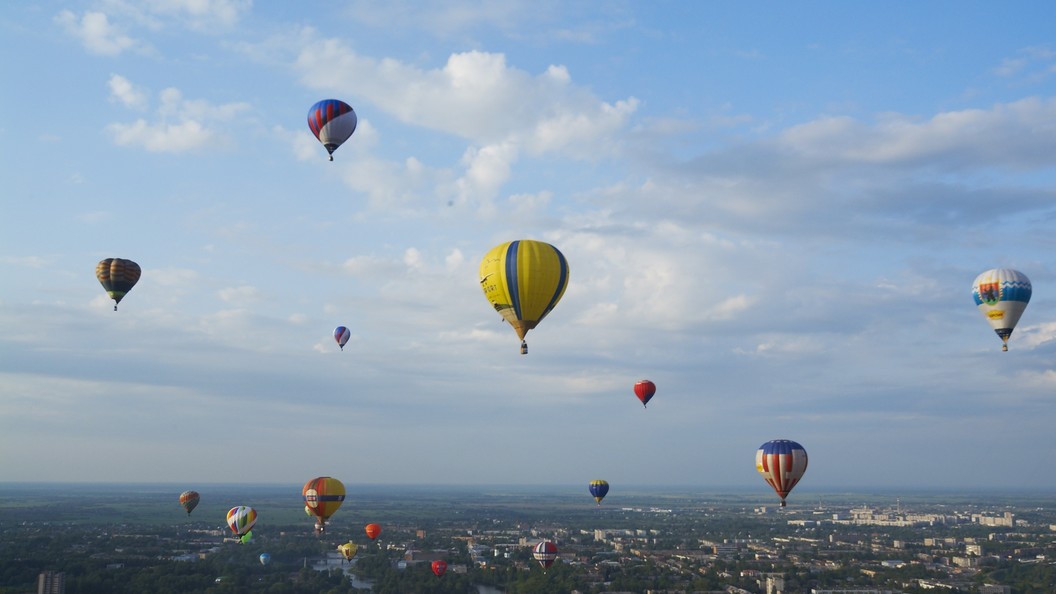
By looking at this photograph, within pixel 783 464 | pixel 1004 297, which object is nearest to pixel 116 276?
pixel 783 464

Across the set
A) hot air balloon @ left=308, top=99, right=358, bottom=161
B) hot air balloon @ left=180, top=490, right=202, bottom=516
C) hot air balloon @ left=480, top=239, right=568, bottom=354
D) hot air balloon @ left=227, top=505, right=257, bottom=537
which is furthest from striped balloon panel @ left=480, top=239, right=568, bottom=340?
hot air balloon @ left=180, top=490, right=202, bottom=516

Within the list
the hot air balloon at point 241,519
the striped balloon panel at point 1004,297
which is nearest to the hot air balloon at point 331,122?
the striped balloon panel at point 1004,297

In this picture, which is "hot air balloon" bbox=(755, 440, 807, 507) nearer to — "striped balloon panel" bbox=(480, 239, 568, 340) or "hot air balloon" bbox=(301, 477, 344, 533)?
"striped balloon panel" bbox=(480, 239, 568, 340)

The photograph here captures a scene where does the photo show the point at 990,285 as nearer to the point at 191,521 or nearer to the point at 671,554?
the point at 671,554

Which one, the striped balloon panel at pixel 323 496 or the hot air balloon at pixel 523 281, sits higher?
the hot air balloon at pixel 523 281

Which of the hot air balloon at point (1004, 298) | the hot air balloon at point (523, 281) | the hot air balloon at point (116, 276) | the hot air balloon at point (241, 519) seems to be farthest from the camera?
the hot air balloon at point (241, 519)

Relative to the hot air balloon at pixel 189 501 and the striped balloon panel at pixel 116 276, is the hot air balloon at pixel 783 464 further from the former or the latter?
the hot air balloon at pixel 189 501

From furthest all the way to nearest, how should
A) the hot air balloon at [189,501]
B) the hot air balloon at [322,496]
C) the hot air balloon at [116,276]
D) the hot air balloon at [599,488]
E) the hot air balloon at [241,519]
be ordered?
the hot air balloon at [241,519]
the hot air balloon at [189,501]
the hot air balloon at [599,488]
the hot air balloon at [322,496]
the hot air balloon at [116,276]

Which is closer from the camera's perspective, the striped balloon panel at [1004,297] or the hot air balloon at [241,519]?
the striped balloon panel at [1004,297]
